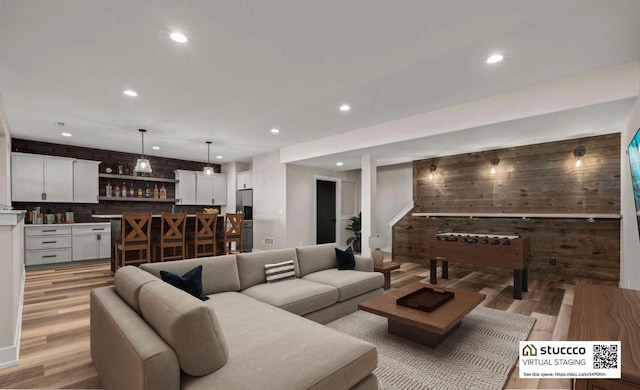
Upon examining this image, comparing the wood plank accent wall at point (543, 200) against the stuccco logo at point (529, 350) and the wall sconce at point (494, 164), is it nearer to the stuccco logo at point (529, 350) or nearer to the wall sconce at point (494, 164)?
the wall sconce at point (494, 164)

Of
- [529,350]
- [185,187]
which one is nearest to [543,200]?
[529,350]

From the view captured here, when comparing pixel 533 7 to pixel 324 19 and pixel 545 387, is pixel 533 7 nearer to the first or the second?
pixel 324 19

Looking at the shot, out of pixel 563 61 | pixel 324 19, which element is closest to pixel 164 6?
pixel 324 19

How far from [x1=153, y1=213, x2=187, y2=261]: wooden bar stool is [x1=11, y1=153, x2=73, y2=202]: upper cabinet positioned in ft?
9.71

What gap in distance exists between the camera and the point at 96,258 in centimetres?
645

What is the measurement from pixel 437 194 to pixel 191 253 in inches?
204

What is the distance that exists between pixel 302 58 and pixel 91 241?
6379 mm

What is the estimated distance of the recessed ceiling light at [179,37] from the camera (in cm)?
240

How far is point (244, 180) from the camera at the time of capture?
8383mm

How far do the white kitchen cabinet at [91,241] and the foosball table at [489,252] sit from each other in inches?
267

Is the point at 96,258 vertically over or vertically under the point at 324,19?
under

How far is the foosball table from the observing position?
155 inches

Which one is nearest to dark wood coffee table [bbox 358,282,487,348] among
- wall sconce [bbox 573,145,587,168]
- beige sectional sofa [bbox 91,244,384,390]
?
beige sectional sofa [bbox 91,244,384,390]

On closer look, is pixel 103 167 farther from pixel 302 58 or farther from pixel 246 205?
pixel 302 58
